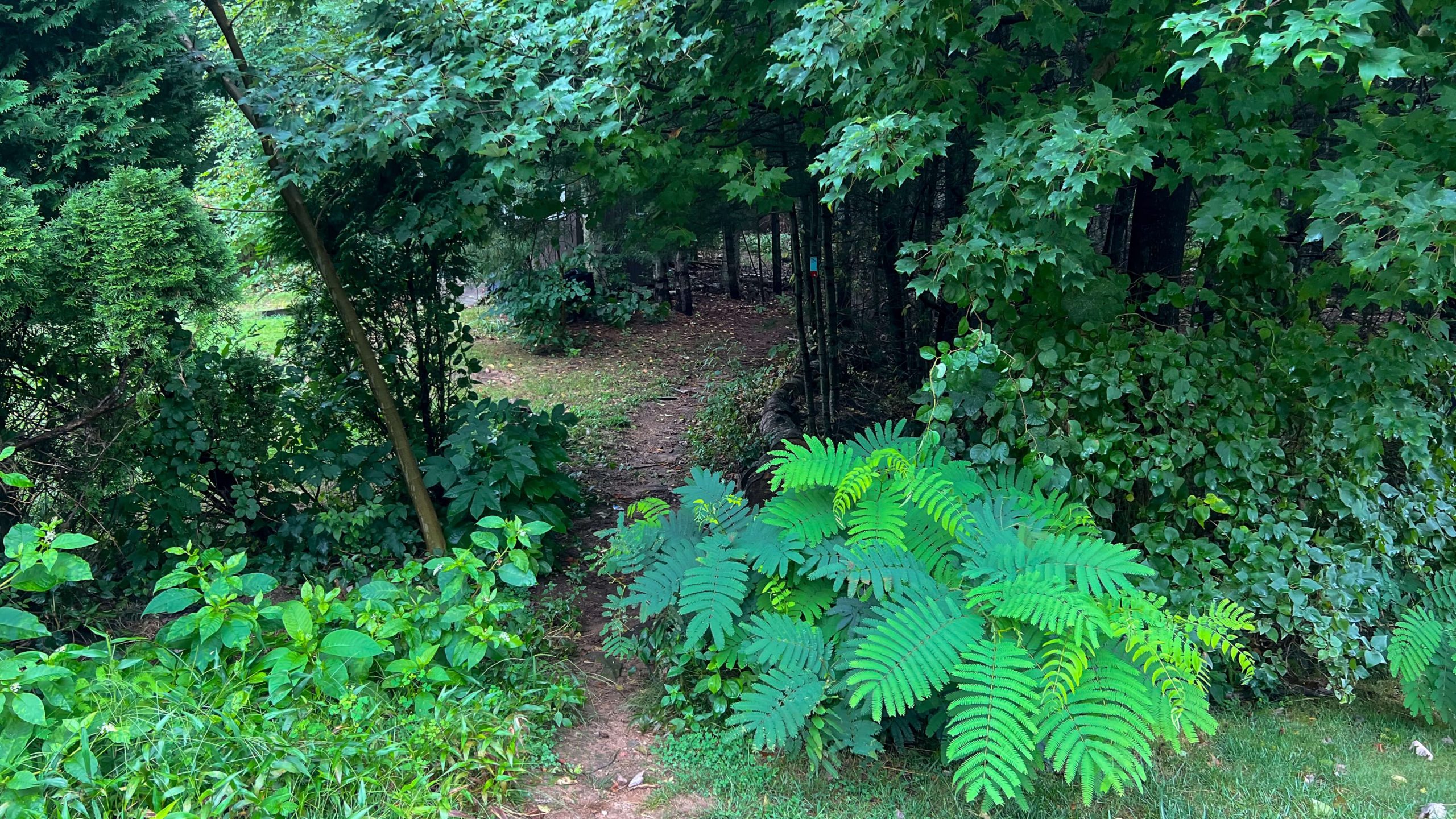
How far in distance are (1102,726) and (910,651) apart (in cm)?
69

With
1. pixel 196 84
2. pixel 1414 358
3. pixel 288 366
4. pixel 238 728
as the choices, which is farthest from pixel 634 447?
pixel 1414 358

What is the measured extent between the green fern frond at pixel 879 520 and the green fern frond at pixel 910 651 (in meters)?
0.30

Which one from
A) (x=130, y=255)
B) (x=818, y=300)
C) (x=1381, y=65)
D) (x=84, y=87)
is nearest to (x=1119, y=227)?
(x=818, y=300)

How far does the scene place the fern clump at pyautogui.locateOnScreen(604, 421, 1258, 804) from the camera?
2.82m

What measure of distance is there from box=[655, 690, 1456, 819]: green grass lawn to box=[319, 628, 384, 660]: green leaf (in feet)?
4.41

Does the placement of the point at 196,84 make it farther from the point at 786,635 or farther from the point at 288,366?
the point at 786,635

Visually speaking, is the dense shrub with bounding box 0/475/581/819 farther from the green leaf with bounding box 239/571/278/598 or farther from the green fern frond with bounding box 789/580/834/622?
the green fern frond with bounding box 789/580/834/622

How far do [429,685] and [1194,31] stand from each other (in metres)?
3.90

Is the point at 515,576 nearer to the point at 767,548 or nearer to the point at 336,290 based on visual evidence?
the point at 767,548

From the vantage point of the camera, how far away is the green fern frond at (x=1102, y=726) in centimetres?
270

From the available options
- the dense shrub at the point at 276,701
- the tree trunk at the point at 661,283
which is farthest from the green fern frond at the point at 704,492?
the tree trunk at the point at 661,283

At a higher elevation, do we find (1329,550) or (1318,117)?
(1318,117)

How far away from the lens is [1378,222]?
288 cm

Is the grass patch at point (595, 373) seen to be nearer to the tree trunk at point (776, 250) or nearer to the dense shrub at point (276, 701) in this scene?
the tree trunk at point (776, 250)
